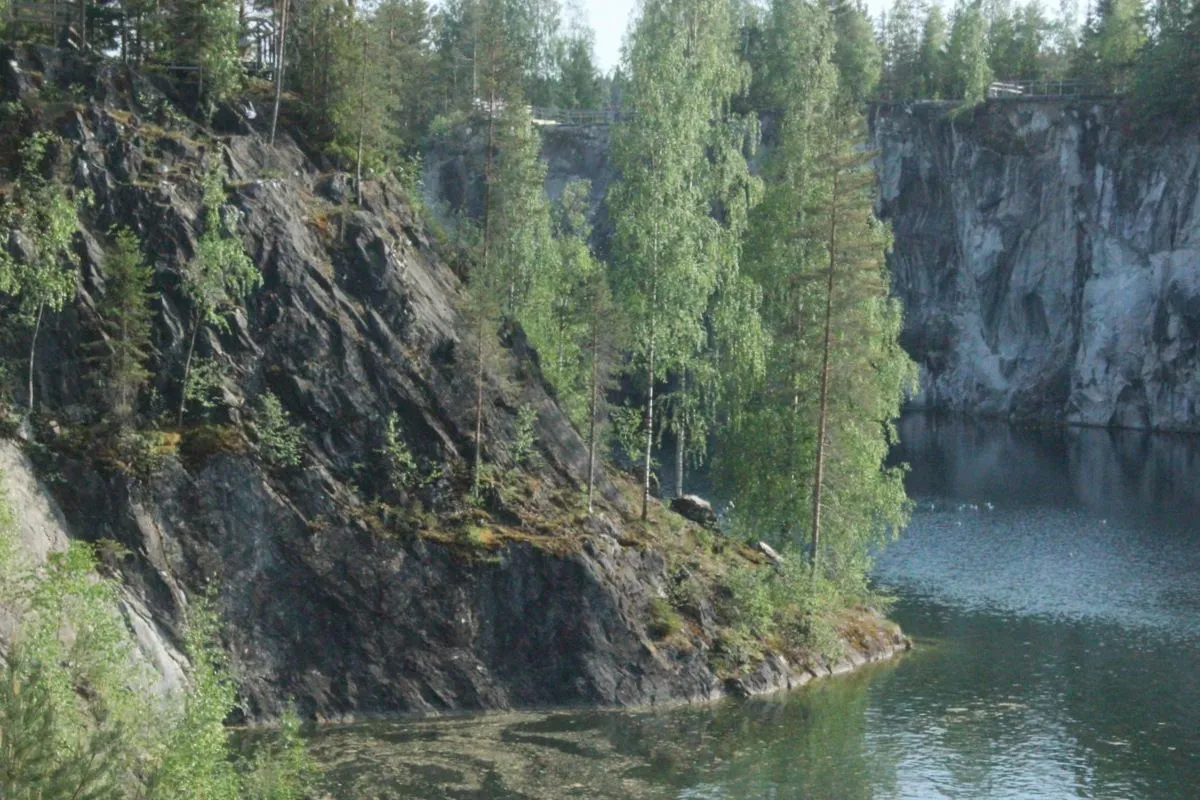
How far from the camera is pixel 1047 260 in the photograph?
107688mm

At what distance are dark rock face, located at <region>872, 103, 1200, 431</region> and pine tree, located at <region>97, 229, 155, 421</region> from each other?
79.6m

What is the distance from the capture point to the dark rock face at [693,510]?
5094cm

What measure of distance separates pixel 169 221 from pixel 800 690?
75.1 ft

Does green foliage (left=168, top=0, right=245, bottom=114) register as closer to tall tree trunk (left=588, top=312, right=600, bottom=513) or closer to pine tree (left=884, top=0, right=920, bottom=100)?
tall tree trunk (left=588, top=312, right=600, bottom=513)

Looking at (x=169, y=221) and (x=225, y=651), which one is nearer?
(x=225, y=651)

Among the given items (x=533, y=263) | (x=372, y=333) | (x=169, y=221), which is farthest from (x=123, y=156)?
(x=533, y=263)

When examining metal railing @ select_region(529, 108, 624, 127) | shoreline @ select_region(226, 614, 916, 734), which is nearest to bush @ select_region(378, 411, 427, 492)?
shoreline @ select_region(226, 614, 916, 734)

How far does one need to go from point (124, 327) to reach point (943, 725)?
24.7 meters

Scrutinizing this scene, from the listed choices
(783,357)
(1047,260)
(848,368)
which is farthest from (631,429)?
(1047,260)

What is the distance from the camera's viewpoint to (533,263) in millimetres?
57812

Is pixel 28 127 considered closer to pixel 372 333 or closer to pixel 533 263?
pixel 372 333

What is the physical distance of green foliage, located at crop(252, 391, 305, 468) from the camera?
39156 millimetres

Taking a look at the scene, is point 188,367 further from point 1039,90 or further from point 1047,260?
point 1039,90

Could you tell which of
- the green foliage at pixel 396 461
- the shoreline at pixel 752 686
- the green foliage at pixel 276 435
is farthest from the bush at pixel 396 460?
the shoreline at pixel 752 686
